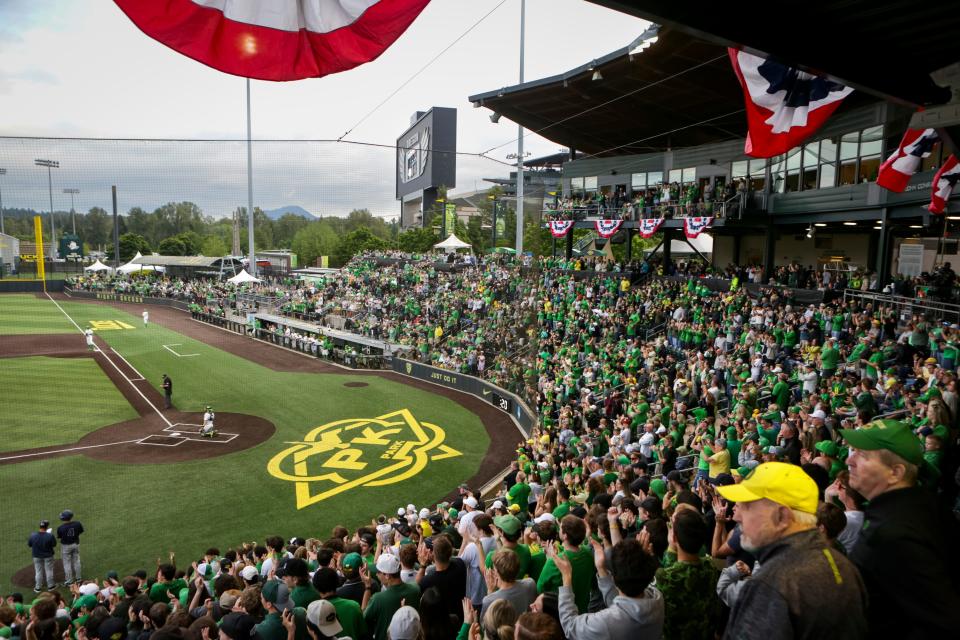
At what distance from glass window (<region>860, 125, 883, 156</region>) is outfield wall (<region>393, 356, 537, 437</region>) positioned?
13.6 m

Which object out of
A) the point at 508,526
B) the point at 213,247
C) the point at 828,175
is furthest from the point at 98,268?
the point at 508,526

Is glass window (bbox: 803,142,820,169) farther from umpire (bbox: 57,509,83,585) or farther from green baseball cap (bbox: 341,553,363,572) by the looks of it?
umpire (bbox: 57,509,83,585)

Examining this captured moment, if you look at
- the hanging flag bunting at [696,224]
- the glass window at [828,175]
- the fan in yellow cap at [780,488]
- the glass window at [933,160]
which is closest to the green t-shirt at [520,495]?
the fan in yellow cap at [780,488]

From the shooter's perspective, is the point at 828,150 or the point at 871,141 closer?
the point at 871,141

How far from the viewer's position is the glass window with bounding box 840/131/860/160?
1880 cm

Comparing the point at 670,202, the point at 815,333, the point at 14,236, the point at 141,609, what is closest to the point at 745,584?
the point at 141,609

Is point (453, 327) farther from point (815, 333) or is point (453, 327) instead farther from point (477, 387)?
point (815, 333)

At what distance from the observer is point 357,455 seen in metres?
16.8

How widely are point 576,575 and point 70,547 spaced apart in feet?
33.6

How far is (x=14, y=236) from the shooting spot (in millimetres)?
60500

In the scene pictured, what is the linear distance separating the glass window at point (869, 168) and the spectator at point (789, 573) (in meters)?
19.5

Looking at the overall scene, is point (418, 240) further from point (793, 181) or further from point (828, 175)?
point (828, 175)

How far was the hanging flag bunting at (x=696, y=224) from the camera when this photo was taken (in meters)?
21.7

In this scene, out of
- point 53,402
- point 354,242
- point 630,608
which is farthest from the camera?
point 354,242
